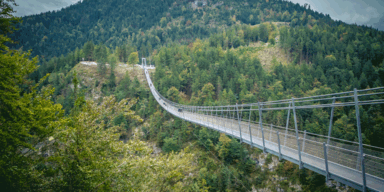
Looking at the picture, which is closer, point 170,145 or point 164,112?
point 170,145

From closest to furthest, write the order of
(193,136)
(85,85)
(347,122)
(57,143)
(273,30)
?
(57,143) → (347,122) → (193,136) → (85,85) → (273,30)

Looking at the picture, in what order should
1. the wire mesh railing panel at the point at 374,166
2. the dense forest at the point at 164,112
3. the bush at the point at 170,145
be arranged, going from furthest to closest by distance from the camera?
the bush at the point at 170,145 → the wire mesh railing panel at the point at 374,166 → the dense forest at the point at 164,112

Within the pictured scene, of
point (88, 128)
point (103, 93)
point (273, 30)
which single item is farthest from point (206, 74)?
point (273, 30)

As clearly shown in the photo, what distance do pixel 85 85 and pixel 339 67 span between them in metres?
60.9

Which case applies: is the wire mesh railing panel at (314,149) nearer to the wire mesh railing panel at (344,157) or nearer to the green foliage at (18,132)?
the wire mesh railing panel at (344,157)

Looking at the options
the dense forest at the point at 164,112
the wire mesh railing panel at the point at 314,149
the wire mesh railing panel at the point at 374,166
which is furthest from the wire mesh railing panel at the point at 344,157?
the dense forest at the point at 164,112

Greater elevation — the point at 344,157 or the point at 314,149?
the point at 344,157

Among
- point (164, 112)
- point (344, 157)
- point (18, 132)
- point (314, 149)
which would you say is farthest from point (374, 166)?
point (164, 112)

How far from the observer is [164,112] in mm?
33781

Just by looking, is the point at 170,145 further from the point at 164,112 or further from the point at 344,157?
the point at 344,157

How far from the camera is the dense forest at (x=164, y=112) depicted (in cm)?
373

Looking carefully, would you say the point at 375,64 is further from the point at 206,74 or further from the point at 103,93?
the point at 103,93

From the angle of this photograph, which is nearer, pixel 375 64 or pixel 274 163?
pixel 274 163

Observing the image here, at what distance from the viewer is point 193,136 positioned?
3108cm
